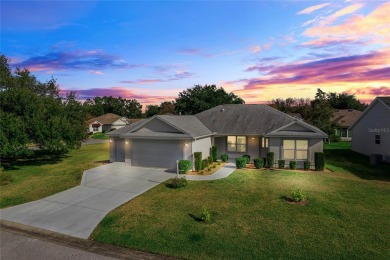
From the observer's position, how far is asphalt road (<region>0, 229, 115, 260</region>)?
29.0ft

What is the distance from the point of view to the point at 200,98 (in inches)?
1943

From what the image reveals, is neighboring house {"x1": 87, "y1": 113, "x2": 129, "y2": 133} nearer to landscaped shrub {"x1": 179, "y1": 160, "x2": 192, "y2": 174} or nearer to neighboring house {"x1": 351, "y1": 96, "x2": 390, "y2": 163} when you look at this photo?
A: landscaped shrub {"x1": 179, "y1": 160, "x2": 192, "y2": 174}

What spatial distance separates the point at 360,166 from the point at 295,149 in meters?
6.88

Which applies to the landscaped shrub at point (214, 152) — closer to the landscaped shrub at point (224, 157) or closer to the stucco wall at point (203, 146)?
the stucco wall at point (203, 146)

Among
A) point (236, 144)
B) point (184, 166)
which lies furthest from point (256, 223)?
point (236, 144)

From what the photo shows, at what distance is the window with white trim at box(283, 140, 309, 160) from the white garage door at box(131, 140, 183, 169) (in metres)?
9.28

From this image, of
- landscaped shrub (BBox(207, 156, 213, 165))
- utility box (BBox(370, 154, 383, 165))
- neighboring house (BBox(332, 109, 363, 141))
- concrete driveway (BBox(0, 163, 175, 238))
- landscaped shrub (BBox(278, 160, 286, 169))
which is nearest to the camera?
concrete driveway (BBox(0, 163, 175, 238))

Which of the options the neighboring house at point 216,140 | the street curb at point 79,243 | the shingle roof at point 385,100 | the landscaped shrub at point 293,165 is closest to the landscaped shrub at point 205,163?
the neighboring house at point 216,140

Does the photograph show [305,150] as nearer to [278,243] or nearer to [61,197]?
[278,243]

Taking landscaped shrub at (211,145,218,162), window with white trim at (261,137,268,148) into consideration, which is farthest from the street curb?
window with white trim at (261,137,268,148)

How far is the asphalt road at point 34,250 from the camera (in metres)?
8.84

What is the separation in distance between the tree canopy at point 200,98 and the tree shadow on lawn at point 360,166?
2444 cm

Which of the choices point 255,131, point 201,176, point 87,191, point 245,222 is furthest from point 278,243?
point 255,131

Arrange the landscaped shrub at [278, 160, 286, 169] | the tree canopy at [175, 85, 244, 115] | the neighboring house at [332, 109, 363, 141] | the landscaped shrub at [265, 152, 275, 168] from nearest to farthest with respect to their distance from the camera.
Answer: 1. the landscaped shrub at [278, 160, 286, 169]
2. the landscaped shrub at [265, 152, 275, 168]
3. the neighboring house at [332, 109, 363, 141]
4. the tree canopy at [175, 85, 244, 115]
